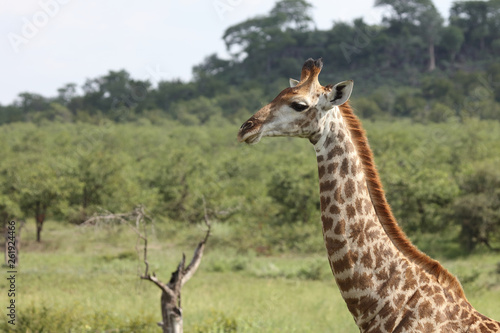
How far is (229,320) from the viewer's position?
12742 millimetres

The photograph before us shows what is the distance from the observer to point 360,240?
4.46 m

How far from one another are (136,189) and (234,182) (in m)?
7.69

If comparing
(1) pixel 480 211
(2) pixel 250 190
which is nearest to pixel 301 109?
(1) pixel 480 211

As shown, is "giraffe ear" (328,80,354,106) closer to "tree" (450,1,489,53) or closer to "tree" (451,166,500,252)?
"tree" (451,166,500,252)

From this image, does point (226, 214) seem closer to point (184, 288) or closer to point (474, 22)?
point (184, 288)

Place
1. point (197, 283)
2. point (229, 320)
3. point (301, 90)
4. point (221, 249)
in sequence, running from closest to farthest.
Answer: point (301, 90)
point (229, 320)
point (197, 283)
point (221, 249)

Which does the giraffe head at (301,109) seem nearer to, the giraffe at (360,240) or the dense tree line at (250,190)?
the giraffe at (360,240)

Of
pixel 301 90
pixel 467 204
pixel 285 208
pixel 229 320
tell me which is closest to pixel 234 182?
pixel 285 208

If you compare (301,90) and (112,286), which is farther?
(112,286)

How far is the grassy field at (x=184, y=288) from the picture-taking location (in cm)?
1266

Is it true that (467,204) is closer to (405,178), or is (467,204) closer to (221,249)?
(405,178)

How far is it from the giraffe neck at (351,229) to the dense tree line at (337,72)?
73.5 metres

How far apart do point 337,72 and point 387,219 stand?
10582 cm

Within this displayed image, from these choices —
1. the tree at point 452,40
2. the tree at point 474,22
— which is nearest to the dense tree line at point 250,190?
the tree at point 452,40
